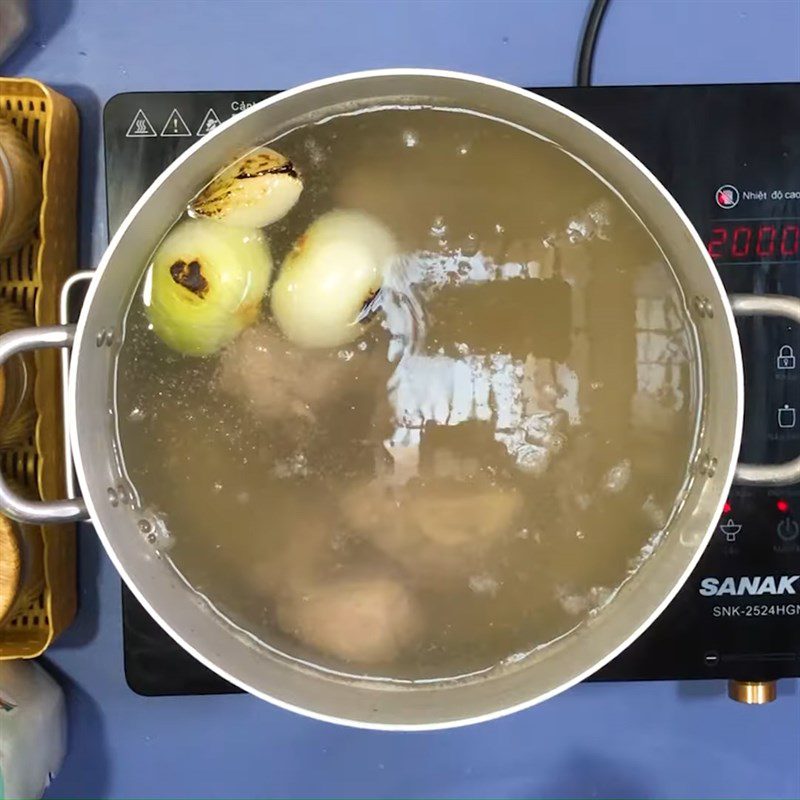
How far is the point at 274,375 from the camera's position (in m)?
0.69

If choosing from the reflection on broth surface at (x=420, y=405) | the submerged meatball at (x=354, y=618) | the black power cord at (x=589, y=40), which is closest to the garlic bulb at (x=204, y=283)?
the reflection on broth surface at (x=420, y=405)

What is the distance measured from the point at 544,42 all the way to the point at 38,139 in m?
0.42

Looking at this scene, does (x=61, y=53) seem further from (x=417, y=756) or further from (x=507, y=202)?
(x=417, y=756)

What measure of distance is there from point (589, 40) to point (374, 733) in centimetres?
63

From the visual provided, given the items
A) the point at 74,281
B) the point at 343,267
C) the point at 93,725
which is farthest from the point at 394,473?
the point at 93,725

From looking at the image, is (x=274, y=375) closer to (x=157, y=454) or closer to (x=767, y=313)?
(x=157, y=454)

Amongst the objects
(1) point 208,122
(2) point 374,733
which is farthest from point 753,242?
(2) point 374,733

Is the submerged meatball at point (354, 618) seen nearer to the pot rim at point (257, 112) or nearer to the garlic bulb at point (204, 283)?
the pot rim at point (257, 112)

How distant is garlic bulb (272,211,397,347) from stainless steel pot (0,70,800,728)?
0.26 ft

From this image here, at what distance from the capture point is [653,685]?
0.85 meters

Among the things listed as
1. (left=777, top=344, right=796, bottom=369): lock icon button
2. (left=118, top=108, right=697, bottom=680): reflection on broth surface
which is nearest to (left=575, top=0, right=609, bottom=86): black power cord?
(left=118, top=108, right=697, bottom=680): reflection on broth surface

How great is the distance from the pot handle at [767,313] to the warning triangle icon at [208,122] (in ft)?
1.33

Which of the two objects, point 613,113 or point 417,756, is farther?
point 417,756

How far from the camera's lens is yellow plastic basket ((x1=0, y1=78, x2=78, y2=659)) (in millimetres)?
730
